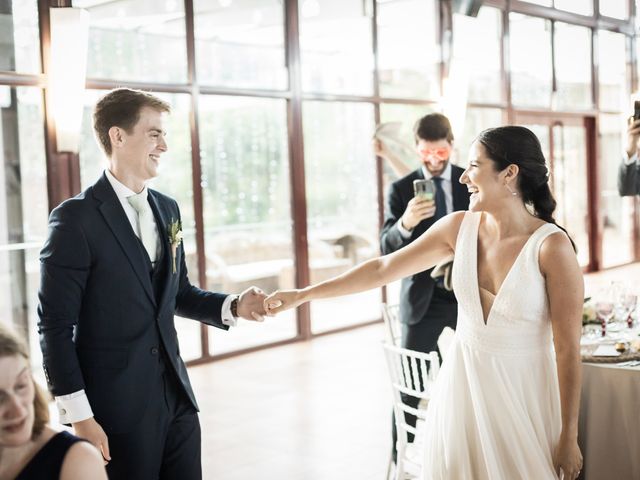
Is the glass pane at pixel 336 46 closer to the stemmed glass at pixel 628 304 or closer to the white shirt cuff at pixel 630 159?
the white shirt cuff at pixel 630 159

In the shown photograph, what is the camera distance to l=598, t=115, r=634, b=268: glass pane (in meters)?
12.3

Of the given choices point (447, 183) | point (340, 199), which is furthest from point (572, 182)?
point (447, 183)

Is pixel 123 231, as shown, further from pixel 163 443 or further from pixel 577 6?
pixel 577 6

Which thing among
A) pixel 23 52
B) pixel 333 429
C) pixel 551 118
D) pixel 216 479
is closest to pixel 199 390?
pixel 333 429

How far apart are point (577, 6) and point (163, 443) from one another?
10627 mm

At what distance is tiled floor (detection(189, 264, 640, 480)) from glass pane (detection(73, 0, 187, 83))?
2452 millimetres

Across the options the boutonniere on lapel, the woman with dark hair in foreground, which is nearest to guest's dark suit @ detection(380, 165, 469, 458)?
the boutonniere on lapel

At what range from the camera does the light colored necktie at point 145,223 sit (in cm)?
249

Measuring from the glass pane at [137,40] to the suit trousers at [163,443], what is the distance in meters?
4.40

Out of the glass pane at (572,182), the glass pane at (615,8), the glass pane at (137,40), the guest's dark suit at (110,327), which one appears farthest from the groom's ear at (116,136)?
the glass pane at (615,8)

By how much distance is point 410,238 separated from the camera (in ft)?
13.0

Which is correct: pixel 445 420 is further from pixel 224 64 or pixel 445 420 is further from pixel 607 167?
pixel 607 167

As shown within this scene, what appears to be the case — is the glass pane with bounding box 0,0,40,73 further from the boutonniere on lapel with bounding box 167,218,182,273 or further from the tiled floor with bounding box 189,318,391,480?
the boutonniere on lapel with bounding box 167,218,182,273

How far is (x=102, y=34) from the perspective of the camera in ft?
21.0
